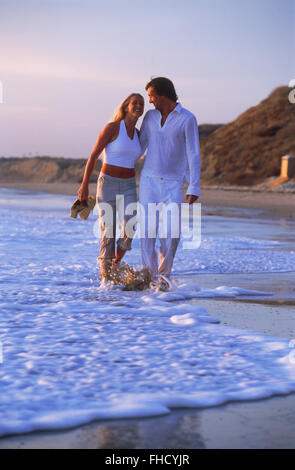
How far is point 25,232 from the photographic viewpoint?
1395cm

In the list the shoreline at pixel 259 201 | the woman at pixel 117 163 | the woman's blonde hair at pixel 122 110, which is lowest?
the shoreline at pixel 259 201

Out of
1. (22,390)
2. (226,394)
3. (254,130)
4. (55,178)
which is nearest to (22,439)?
(22,390)

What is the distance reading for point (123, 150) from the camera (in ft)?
22.2

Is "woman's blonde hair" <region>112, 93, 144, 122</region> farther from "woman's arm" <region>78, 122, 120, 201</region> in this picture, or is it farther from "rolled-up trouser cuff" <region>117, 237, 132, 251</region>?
"rolled-up trouser cuff" <region>117, 237, 132, 251</region>

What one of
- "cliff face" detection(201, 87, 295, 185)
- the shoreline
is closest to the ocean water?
the shoreline

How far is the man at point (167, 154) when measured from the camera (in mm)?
6559

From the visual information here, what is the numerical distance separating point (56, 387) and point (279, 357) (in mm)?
1382

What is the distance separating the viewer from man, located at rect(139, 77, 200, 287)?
656 centimetres

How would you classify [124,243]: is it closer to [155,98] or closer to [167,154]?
[167,154]

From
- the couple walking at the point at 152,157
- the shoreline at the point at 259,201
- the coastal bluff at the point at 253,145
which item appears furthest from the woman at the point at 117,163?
the coastal bluff at the point at 253,145

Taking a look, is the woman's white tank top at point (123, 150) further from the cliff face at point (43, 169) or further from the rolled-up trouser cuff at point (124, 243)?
the cliff face at point (43, 169)
